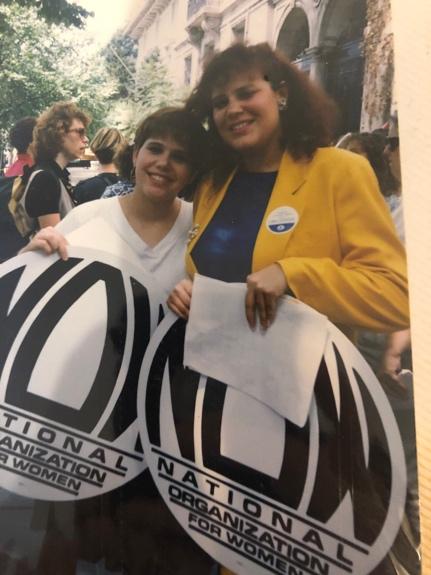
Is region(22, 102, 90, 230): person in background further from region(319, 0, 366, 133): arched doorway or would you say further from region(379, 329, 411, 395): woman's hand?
region(379, 329, 411, 395): woman's hand

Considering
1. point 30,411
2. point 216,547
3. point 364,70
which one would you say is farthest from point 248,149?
point 216,547

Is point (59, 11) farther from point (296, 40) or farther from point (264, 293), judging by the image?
point (264, 293)

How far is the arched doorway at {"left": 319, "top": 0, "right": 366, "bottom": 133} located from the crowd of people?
4 cm

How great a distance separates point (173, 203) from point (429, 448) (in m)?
0.98

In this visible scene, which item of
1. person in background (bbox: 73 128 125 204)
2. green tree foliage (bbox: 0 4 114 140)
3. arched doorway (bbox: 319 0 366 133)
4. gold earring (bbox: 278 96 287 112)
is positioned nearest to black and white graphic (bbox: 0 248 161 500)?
person in background (bbox: 73 128 125 204)

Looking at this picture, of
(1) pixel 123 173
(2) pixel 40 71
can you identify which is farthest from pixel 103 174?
(2) pixel 40 71

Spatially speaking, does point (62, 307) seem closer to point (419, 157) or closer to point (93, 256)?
point (93, 256)

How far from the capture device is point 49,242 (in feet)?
3.74

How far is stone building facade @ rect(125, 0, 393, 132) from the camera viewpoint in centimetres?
113

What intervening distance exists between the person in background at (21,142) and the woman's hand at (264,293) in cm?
61

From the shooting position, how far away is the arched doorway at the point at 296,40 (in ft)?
3.69

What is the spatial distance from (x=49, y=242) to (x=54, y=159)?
0.20 metres

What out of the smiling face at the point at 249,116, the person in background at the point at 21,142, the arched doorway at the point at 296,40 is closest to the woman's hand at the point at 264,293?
the smiling face at the point at 249,116

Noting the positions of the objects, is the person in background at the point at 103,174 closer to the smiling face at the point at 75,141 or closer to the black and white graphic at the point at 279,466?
the smiling face at the point at 75,141
